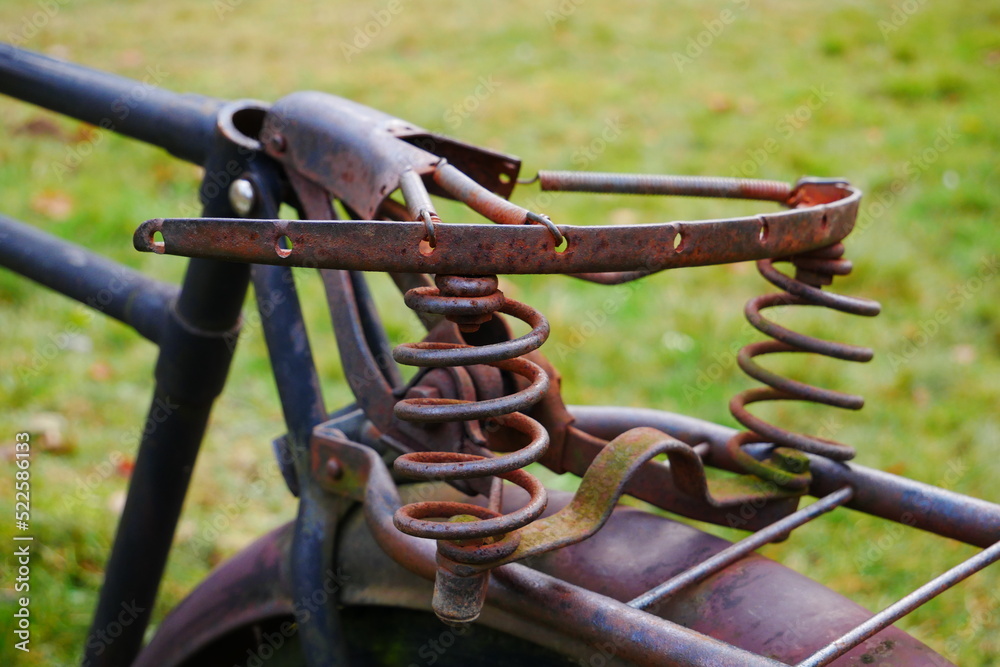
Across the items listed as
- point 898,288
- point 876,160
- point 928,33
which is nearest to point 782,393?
point 898,288

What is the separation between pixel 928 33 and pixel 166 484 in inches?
188

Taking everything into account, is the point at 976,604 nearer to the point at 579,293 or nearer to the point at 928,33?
the point at 579,293

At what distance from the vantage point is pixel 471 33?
528cm

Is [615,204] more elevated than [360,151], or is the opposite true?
[360,151]

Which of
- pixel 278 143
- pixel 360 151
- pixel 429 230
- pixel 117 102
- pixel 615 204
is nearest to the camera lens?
pixel 429 230

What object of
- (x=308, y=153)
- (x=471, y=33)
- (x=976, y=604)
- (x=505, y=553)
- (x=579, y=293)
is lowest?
(x=976, y=604)

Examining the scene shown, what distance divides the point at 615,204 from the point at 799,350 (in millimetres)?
2585

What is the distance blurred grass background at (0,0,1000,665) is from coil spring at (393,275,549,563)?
1.48 meters

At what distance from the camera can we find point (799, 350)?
116 centimetres

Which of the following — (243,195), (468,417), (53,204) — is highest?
(243,195)

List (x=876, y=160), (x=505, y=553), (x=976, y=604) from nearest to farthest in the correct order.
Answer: (x=505, y=553) < (x=976, y=604) < (x=876, y=160)

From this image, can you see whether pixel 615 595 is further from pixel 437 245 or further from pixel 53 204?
pixel 53 204

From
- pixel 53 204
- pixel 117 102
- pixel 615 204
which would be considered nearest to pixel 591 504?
pixel 117 102

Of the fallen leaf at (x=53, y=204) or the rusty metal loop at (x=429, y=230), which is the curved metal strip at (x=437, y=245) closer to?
the rusty metal loop at (x=429, y=230)
